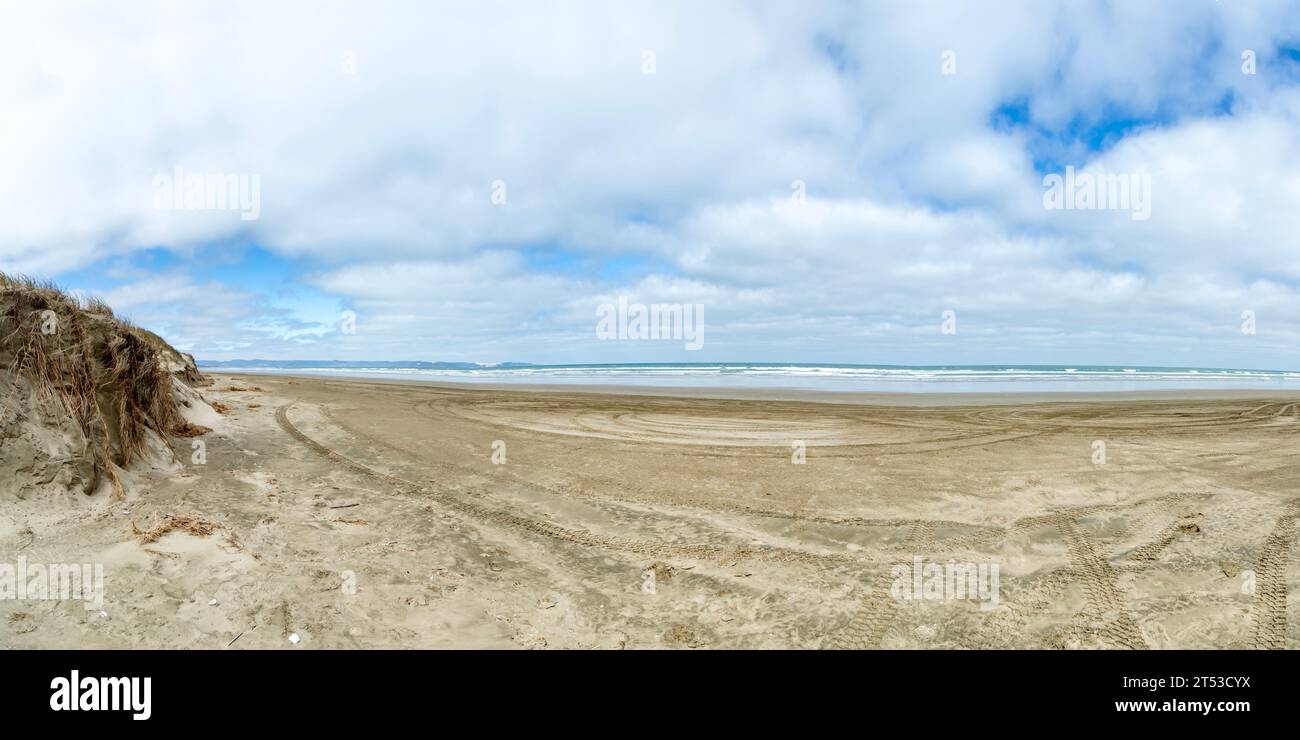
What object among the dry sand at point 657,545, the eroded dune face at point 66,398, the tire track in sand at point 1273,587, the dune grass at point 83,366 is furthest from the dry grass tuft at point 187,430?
Result: the tire track in sand at point 1273,587

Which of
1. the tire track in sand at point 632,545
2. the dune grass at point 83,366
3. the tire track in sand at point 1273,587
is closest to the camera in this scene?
the tire track in sand at point 1273,587

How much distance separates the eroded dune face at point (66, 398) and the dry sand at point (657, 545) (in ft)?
1.39

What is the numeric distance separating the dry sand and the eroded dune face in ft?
1.39

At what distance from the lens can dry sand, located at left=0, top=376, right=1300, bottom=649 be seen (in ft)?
15.9

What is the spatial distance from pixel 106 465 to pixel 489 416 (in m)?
12.2

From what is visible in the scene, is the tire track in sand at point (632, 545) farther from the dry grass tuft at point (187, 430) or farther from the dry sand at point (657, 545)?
the dry grass tuft at point (187, 430)

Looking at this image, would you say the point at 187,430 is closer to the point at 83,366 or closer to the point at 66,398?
the point at 83,366

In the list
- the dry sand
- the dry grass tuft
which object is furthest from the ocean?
the dry grass tuft

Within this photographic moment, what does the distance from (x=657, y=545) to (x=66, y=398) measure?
25.1 ft

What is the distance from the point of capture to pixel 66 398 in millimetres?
7133

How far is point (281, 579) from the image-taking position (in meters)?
5.45

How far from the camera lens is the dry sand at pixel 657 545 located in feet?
15.9
